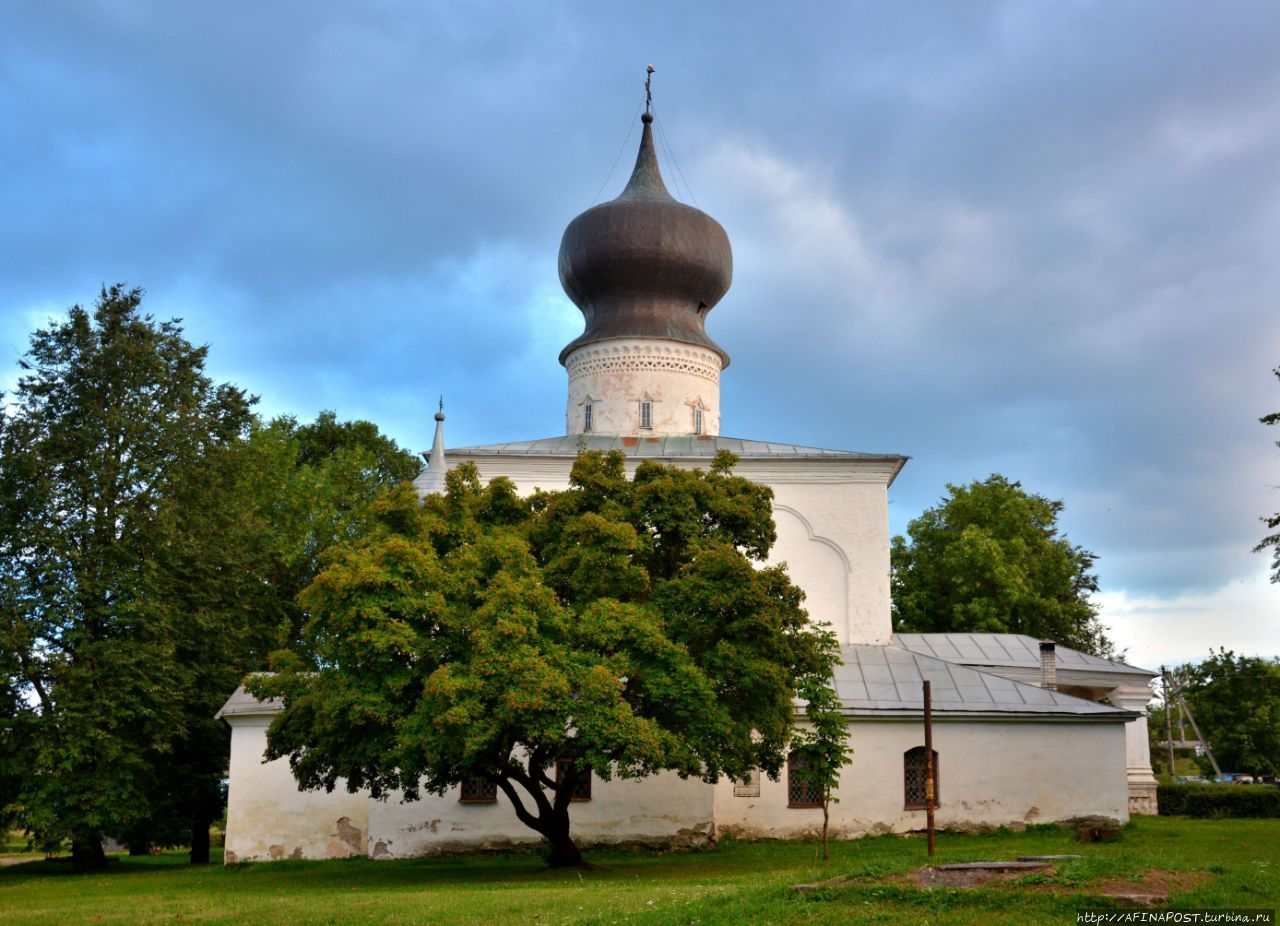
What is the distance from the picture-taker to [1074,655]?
85.6ft

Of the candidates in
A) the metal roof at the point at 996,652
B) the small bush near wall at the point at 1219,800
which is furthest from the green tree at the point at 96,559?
the small bush near wall at the point at 1219,800

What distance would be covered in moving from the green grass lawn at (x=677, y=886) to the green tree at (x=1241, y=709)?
63.4 ft

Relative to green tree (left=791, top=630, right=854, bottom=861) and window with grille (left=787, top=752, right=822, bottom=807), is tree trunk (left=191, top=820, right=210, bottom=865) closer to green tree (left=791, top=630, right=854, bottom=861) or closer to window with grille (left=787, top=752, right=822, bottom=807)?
window with grille (left=787, top=752, right=822, bottom=807)

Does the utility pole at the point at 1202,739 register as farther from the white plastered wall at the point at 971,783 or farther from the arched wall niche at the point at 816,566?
the arched wall niche at the point at 816,566

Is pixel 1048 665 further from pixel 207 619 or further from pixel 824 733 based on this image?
pixel 207 619

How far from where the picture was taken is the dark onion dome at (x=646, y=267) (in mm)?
25953

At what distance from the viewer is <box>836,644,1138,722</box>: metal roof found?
19.6 m

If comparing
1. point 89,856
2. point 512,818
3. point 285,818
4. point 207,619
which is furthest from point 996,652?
point 89,856

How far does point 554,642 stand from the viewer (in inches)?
554

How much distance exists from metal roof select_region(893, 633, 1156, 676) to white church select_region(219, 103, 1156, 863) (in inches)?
2.6

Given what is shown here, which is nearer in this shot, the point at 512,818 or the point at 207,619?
the point at 512,818

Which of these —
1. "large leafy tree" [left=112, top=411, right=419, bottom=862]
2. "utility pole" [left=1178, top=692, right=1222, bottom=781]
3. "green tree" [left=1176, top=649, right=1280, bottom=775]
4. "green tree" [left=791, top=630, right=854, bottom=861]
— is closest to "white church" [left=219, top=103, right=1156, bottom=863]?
"large leafy tree" [left=112, top=411, right=419, bottom=862]

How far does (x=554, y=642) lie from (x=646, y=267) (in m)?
13.8

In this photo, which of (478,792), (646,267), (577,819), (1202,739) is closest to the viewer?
(577,819)
